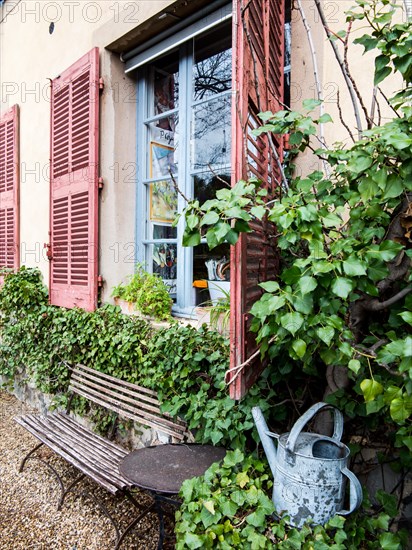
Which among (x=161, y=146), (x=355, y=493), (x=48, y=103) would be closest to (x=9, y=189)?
(x=48, y=103)

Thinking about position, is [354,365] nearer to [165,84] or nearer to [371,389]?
[371,389]

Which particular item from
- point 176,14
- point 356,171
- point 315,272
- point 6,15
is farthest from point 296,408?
point 6,15

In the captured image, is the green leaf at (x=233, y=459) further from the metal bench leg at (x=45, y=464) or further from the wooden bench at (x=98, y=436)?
the metal bench leg at (x=45, y=464)

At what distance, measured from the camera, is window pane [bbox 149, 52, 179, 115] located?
352 centimetres

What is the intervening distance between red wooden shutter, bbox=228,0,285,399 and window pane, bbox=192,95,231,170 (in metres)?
0.84

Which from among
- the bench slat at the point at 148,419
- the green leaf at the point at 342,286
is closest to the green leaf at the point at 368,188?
the green leaf at the point at 342,286

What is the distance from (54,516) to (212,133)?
9.58 ft

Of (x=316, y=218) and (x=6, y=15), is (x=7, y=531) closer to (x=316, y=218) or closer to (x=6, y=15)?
(x=316, y=218)

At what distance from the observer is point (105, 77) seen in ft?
11.8

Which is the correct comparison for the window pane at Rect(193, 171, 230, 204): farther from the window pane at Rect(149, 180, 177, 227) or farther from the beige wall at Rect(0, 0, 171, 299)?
the beige wall at Rect(0, 0, 171, 299)

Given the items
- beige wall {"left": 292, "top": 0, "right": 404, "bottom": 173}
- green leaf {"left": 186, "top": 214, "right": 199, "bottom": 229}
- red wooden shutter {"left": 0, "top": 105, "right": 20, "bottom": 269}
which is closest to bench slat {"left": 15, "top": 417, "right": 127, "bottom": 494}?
green leaf {"left": 186, "top": 214, "right": 199, "bottom": 229}

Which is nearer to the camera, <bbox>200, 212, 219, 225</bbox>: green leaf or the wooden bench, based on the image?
<bbox>200, 212, 219, 225</bbox>: green leaf

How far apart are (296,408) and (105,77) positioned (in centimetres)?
318

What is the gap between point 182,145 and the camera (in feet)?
10.8
